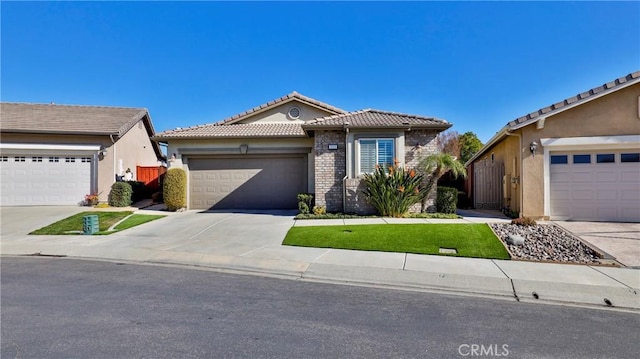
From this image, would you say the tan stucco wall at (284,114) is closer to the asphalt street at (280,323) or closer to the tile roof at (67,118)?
the tile roof at (67,118)

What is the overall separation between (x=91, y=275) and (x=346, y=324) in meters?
5.23

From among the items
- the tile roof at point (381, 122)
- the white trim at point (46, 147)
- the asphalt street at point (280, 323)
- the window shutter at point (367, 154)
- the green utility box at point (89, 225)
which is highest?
the tile roof at point (381, 122)

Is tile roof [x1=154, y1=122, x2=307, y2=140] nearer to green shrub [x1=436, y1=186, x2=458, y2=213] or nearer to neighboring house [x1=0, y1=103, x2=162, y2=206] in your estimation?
neighboring house [x1=0, y1=103, x2=162, y2=206]

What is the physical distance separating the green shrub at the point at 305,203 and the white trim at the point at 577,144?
27.4ft

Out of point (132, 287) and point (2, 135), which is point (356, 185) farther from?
point (2, 135)

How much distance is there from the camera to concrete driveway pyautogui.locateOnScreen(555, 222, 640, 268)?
753cm

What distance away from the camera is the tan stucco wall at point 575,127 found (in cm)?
1100

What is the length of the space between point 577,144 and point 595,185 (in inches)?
59.6

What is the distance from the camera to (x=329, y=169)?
13.5 meters

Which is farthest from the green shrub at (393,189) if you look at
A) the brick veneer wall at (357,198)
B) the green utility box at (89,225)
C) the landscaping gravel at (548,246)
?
the green utility box at (89,225)

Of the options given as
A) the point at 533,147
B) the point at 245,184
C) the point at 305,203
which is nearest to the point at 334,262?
the point at 305,203

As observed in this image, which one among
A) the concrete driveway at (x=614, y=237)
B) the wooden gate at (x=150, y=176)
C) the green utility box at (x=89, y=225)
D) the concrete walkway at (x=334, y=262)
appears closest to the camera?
the concrete walkway at (x=334, y=262)

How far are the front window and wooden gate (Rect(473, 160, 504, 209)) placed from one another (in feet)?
17.5

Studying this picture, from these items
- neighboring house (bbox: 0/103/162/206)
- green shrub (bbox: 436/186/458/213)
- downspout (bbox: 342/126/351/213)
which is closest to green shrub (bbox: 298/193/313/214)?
downspout (bbox: 342/126/351/213)
